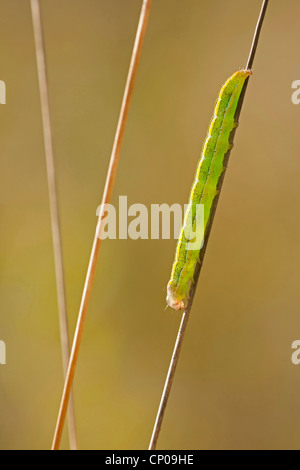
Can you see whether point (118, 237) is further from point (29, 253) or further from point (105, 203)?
point (105, 203)

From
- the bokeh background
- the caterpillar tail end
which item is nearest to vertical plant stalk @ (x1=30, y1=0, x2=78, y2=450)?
the caterpillar tail end

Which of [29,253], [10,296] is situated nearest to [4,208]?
[29,253]

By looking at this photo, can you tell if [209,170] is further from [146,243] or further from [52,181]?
[146,243]

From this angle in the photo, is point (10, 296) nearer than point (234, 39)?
No

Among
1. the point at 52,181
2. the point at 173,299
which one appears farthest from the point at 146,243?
the point at 52,181

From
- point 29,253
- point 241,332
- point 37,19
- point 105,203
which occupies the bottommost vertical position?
point 241,332

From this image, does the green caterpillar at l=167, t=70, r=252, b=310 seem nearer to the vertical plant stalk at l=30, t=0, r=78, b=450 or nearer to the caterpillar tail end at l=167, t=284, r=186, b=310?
the caterpillar tail end at l=167, t=284, r=186, b=310

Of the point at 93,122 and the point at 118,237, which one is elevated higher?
the point at 93,122

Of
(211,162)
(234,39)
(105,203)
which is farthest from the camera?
(234,39)

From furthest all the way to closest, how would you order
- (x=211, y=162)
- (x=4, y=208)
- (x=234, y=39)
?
(x=4, y=208) < (x=234, y=39) < (x=211, y=162)
